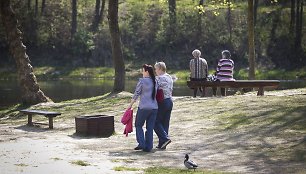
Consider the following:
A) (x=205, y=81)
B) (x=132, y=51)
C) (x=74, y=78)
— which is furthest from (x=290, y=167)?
(x=132, y=51)

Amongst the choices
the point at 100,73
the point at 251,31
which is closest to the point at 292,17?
the point at 100,73

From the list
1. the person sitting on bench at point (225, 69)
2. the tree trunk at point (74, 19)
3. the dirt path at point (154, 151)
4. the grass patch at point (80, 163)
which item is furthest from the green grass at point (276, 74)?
the grass patch at point (80, 163)

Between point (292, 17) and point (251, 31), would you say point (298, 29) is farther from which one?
point (251, 31)

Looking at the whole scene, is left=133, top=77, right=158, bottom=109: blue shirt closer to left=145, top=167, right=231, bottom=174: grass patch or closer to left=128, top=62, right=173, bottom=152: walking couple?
left=128, top=62, right=173, bottom=152: walking couple

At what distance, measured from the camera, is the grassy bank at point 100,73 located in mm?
51750

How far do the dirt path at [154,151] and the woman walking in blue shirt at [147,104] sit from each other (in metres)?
0.35

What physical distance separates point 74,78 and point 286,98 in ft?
120

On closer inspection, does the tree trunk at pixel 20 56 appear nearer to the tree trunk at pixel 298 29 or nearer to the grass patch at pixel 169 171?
the grass patch at pixel 169 171

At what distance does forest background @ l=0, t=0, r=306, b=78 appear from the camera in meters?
58.5

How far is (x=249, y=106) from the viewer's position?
19328 millimetres

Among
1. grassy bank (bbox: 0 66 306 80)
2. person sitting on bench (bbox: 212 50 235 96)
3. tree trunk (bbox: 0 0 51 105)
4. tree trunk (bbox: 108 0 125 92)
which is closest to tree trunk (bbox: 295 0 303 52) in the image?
grassy bank (bbox: 0 66 306 80)

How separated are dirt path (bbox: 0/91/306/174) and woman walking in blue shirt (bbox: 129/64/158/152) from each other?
0.35m

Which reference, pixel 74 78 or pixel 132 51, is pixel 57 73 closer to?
pixel 74 78

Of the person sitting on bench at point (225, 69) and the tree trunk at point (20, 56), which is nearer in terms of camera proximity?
the person sitting on bench at point (225, 69)
